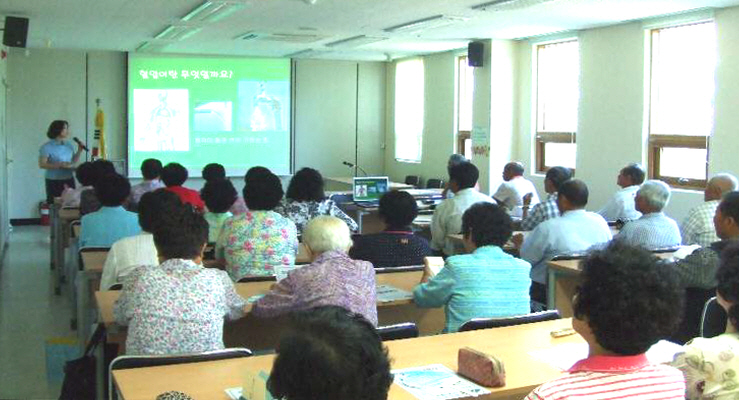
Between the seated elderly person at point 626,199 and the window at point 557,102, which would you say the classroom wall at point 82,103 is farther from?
the seated elderly person at point 626,199

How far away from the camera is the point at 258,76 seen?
1337 centimetres

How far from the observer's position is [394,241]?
191 inches

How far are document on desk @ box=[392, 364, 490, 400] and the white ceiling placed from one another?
214 inches

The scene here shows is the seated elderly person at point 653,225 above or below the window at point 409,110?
below

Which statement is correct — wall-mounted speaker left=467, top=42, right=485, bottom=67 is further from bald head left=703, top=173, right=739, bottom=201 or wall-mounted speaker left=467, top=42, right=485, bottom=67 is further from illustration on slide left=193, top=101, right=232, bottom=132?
bald head left=703, top=173, right=739, bottom=201

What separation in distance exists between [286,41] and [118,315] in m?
8.33

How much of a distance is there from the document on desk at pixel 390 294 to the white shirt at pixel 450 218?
8.50ft

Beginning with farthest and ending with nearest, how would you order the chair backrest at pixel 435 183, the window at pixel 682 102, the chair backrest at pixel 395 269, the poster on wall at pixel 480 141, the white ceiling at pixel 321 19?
the chair backrest at pixel 435 183
the poster on wall at pixel 480 141
the window at pixel 682 102
the white ceiling at pixel 321 19
the chair backrest at pixel 395 269

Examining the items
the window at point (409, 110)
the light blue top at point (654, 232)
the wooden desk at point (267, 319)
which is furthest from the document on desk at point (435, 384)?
the window at point (409, 110)

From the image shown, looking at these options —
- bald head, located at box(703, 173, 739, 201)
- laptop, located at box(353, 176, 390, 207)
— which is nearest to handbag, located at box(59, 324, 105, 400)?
bald head, located at box(703, 173, 739, 201)

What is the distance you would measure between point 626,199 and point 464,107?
16.4 ft

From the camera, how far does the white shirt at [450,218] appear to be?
675 cm

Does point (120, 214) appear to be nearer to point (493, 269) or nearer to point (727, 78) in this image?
point (493, 269)

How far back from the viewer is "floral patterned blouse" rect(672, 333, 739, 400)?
245cm
